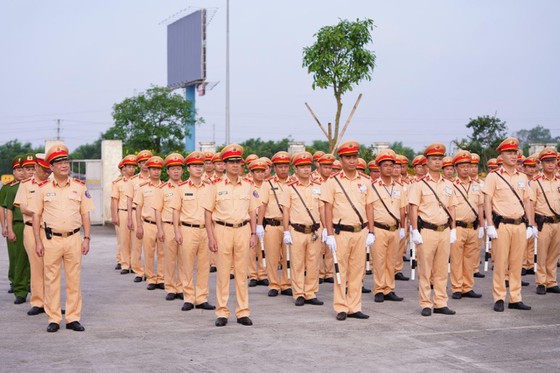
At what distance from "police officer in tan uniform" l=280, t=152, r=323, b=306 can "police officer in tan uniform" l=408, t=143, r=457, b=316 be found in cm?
161

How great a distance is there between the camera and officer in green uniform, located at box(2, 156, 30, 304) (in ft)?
37.7

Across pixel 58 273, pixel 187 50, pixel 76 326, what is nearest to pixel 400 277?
pixel 76 326

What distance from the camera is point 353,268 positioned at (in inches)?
403

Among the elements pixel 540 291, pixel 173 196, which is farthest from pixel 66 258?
pixel 540 291

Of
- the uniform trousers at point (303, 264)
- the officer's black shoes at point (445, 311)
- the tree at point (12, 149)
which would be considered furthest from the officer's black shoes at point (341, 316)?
the tree at point (12, 149)

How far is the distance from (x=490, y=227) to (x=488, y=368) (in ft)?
11.5

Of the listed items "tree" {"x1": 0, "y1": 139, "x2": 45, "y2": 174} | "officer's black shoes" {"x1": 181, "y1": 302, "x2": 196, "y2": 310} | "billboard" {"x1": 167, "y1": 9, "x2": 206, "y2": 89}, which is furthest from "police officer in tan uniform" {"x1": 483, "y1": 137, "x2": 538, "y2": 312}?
"tree" {"x1": 0, "y1": 139, "x2": 45, "y2": 174}

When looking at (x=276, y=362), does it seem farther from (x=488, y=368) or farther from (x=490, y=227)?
(x=490, y=227)

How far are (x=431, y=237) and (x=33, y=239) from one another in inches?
213

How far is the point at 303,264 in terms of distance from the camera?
38.3ft

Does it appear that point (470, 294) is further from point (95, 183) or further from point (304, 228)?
point (95, 183)

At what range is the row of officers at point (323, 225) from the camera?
31.8 feet

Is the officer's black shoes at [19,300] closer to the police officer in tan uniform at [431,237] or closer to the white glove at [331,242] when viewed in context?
the white glove at [331,242]

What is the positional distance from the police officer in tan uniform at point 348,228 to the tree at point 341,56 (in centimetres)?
1185
